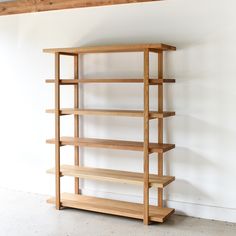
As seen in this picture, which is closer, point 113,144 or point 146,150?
point 146,150

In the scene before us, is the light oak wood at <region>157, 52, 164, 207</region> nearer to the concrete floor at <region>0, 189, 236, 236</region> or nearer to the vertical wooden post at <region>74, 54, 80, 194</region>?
the concrete floor at <region>0, 189, 236, 236</region>

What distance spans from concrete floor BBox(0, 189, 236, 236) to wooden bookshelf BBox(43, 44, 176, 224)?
86 millimetres

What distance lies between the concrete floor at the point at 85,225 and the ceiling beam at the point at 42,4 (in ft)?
7.38

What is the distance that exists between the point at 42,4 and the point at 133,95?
161cm

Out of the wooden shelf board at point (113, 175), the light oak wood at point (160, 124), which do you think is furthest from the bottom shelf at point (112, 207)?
the wooden shelf board at point (113, 175)

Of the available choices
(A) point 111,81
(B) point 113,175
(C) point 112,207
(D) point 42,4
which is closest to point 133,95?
(A) point 111,81

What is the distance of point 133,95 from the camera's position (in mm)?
4219

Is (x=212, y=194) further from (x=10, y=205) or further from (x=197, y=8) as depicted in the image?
(x=10, y=205)

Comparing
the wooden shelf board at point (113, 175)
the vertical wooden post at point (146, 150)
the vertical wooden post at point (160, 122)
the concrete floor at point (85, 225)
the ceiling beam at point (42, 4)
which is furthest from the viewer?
the ceiling beam at point (42, 4)

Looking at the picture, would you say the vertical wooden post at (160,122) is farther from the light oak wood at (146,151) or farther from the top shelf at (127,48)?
the light oak wood at (146,151)

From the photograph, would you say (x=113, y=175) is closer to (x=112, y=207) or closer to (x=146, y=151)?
(x=112, y=207)

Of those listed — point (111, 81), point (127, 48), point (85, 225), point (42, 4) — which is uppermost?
point (42, 4)

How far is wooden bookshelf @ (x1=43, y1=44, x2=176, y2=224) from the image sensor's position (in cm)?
372

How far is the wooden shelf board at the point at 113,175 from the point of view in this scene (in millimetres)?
3792
